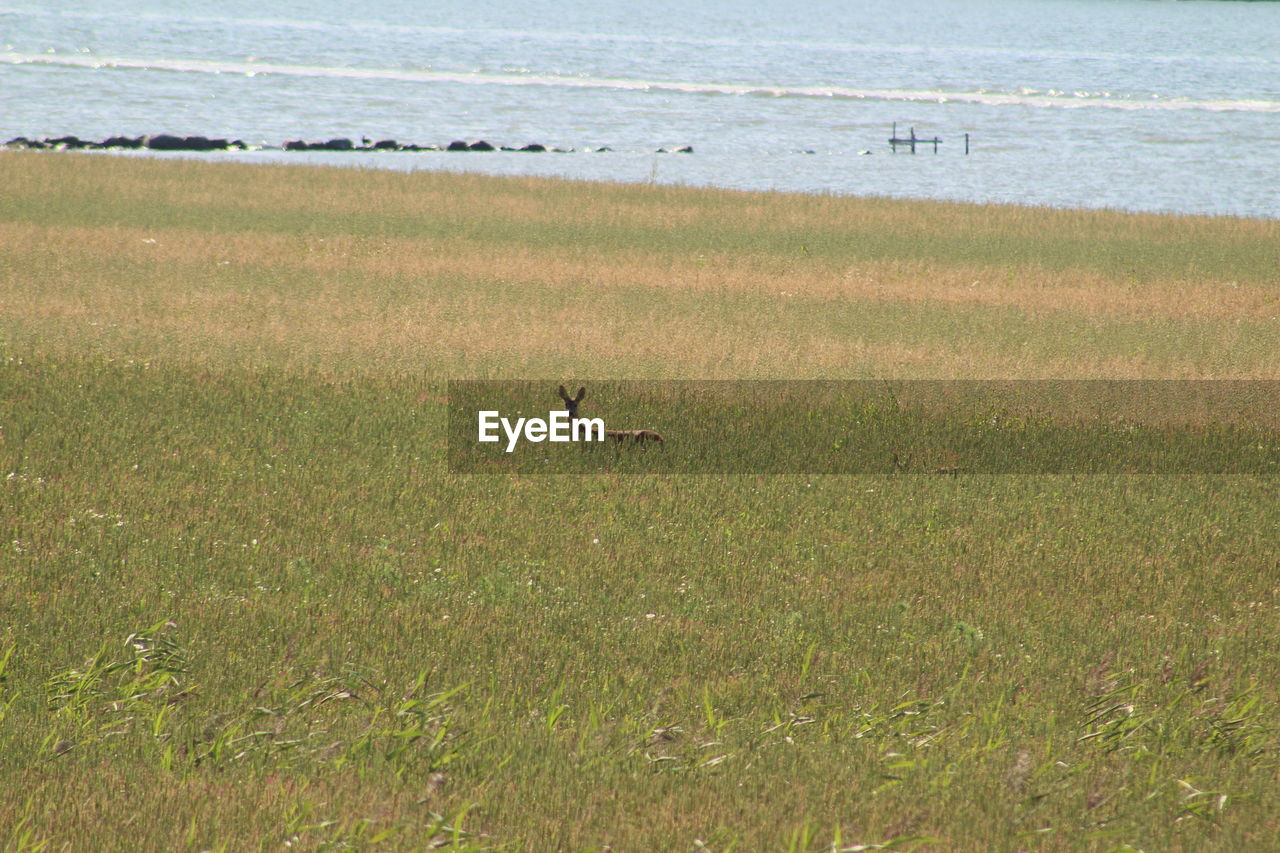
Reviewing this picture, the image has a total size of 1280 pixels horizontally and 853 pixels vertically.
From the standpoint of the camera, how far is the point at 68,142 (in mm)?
61844

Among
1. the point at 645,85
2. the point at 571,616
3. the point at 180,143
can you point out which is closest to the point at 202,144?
the point at 180,143

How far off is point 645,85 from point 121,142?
2910 inches

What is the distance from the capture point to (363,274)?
2781cm

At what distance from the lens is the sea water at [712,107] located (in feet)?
217

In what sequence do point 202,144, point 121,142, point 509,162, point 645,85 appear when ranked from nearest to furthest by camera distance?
point 121,142
point 202,144
point 509,162
point 645,85

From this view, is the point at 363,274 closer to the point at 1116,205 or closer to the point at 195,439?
the point at 195,439

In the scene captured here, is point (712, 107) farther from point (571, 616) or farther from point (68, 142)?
point (571, 616)

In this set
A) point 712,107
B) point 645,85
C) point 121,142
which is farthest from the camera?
point 645,85

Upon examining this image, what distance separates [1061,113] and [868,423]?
100m

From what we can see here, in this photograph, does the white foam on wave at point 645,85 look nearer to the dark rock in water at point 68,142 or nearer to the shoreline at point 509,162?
the shoreline at point 509,162

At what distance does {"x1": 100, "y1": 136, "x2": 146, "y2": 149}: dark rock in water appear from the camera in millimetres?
63125

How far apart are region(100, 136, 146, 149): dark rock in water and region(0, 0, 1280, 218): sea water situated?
15.1 feet

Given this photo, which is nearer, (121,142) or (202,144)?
(121,142)

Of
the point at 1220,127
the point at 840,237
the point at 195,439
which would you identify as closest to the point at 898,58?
the point at 1220,127
